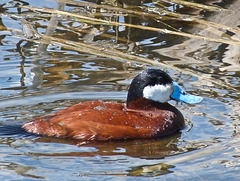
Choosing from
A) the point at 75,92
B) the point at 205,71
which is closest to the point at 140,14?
the point at 205,71

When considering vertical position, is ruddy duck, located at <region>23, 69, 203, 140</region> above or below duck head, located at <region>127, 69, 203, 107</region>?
below

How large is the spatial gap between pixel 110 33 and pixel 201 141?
3.66 meters

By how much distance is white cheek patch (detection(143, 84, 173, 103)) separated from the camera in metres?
6.07

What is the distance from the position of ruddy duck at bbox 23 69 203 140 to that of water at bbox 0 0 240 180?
10 centimetres

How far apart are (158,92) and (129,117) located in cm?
54

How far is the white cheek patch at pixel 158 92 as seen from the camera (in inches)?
239

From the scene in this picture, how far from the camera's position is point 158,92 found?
20.2 ft

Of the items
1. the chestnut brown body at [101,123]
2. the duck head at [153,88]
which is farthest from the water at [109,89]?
the duck head at [153,88]

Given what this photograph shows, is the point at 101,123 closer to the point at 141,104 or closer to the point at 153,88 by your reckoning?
the point at 141,104

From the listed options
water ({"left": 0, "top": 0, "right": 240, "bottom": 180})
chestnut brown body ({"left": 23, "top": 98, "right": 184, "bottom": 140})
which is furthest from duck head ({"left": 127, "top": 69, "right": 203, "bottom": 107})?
water ({"left": 0, "top": 0, "right": 240, "bottom": 180})

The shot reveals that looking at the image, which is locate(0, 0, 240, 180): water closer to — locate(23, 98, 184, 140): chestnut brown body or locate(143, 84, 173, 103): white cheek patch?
locate(23, 98, 184, 140): chestnut brown body

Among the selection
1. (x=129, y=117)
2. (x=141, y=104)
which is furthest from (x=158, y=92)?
(x=129, y=117)

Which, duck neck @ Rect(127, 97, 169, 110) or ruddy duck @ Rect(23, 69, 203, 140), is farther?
duck neck @ Rect(127, 97, 169, 110)

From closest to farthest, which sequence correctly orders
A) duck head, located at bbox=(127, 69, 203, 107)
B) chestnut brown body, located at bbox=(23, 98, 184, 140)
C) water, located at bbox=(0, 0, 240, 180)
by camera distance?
1. water, located at bbox=(0, 0, 240, 180)
2. chestnut brown body, located at bbox=(23, 98, 184, 140)
3. duck head, located at bbox=(127, 69, 203, 107)
